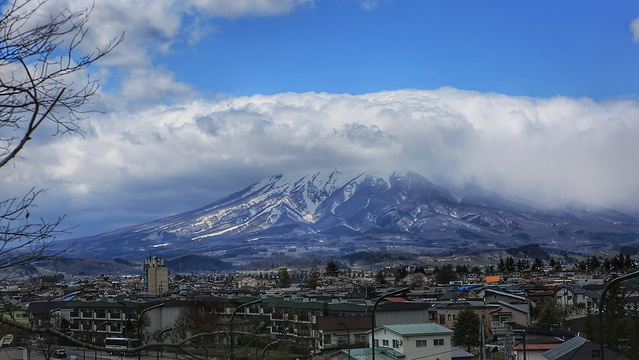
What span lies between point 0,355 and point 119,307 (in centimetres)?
2857

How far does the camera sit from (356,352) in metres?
→ 28.3

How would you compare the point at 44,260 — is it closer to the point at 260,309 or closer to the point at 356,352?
the point at 356,352

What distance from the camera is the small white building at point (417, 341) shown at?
2994 centimetres

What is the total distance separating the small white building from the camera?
29938mm

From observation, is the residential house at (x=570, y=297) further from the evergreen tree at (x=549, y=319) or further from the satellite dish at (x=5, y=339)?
the satellite dish at (x=5, y=339)

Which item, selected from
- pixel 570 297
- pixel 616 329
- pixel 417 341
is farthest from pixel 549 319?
pixel 570 297

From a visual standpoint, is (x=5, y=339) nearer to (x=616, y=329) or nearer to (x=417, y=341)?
(x=417, y=341)

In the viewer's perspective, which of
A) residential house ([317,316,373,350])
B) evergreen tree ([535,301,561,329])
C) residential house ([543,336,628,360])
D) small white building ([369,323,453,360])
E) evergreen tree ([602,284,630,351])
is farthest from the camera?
evergreen tree ([535,301,561,329])

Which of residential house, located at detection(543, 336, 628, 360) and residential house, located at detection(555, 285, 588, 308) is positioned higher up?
residential house, located at detection(543, 336, 628, 360)

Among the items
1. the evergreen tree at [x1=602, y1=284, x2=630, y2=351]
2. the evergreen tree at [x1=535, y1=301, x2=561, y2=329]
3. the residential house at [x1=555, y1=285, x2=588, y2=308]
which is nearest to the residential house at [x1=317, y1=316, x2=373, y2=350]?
the evergreen tree at [x1=602, y1=284, x2=630, y2=351]

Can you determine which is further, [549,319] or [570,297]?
[570,297]

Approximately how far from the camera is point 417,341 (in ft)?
98.9

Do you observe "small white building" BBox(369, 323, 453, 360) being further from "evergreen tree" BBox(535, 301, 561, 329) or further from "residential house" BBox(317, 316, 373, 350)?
"evergreen tree" BBox(535, 301, 561, 329)

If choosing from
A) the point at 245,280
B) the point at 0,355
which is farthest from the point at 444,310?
the point at 245,280
